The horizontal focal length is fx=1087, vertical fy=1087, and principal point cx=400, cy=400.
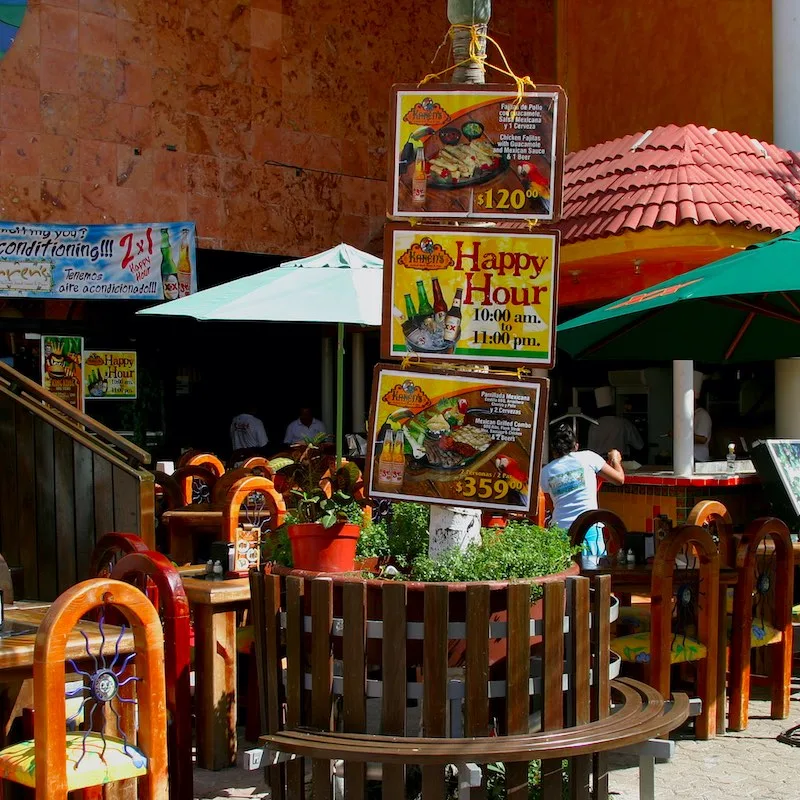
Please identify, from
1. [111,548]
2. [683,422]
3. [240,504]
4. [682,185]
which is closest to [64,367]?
[683,422]

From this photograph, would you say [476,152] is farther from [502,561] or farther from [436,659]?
[436,659]

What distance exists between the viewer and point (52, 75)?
1248 centimetres

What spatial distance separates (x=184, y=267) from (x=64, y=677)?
9.37m

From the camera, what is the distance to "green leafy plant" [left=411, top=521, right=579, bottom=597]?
3.92 metres

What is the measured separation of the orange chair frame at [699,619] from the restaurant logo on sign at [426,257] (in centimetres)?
218

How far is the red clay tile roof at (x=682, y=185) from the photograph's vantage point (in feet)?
34.0

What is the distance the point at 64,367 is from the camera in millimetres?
13266

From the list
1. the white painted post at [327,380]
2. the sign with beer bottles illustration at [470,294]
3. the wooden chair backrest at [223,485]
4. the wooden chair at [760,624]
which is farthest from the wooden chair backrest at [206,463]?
the white painted post at [327,380]

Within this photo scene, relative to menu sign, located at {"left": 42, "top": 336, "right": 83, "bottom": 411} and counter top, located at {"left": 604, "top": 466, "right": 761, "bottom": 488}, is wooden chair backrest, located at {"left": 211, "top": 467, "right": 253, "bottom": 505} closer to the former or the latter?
counter top, located at {"left": 604, "top": 466, "right": 761, "bottom": 488}

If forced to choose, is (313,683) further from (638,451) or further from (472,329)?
(638,451)

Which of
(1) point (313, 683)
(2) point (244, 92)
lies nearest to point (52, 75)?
(2) point (244, 92)

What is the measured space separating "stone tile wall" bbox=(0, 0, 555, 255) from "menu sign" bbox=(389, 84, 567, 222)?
9.15 m

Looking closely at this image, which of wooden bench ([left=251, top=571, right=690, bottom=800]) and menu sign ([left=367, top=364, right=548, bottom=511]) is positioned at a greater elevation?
menu sign ([left=367, top=364, right=548, bottom=511])

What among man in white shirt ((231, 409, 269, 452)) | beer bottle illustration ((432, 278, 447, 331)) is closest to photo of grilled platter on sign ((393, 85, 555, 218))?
beer bottle illustration ((432, 278, 447, 331))
